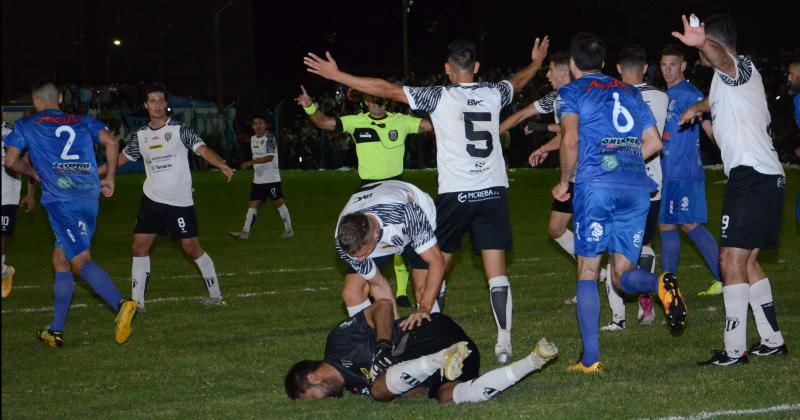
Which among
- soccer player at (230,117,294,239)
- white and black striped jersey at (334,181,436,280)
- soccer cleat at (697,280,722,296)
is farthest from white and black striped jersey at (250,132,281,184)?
white and black striped jersey at (334,181,436,280)

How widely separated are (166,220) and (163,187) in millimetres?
332

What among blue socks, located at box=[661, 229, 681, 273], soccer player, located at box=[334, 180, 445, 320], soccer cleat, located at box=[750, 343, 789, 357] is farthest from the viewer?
blue socks, located at box=[661, 229, 681, 273]

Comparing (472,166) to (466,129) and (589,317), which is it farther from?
(589,317)

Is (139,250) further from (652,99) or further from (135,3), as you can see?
(135,3)

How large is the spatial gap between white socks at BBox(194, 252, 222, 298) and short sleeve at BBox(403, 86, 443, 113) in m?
3.91

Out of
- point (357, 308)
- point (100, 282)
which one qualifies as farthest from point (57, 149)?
point (357, 308)

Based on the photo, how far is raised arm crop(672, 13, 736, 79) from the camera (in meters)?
6.12

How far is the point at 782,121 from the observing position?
93.6ft

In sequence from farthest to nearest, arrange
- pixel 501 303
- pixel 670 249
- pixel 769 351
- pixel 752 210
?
pixel 670 249, pixel 501 303, pixel 769 351, pixel 752 210

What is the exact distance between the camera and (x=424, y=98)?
7.38 meters

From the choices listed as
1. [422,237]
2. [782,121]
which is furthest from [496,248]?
[782,121]

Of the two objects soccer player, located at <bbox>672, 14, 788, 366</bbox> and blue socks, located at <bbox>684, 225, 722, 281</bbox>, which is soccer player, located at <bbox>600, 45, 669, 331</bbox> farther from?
soccer player, located at <bbox>672, 14, 788, 366</bbox>

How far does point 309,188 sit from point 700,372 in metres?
21.5

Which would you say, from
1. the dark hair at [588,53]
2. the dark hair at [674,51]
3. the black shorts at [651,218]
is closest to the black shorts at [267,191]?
the dark hair at [674,51]
